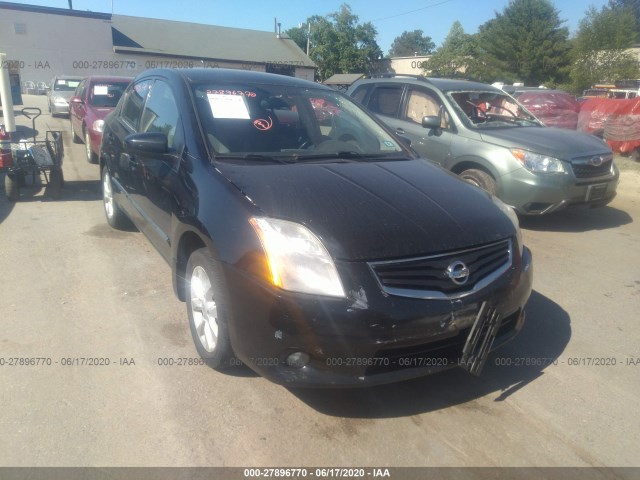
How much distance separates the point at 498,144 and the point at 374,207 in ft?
12.8

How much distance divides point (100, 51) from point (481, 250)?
4582 centimetres

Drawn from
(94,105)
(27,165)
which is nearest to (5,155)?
(27,165)

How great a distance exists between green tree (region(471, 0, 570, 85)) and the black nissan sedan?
4702cm

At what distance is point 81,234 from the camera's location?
571cm

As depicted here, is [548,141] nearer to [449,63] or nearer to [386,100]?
[386,100]

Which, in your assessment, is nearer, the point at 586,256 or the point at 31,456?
the point at 31,456

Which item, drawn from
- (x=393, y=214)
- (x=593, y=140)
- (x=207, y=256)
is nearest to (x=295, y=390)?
(x=207, y=256)

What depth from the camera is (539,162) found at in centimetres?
604

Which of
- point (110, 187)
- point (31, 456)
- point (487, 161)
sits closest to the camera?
point (31, 456)

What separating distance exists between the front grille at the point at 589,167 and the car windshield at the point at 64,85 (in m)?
16.1

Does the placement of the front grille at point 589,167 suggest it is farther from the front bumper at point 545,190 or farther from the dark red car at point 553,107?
the dark red car at point 553,107

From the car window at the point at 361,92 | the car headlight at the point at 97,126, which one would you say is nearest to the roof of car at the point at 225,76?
the car window at the point at 361,92

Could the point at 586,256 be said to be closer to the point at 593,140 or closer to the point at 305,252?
the point at 593,140

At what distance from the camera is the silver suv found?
6.03 meters
